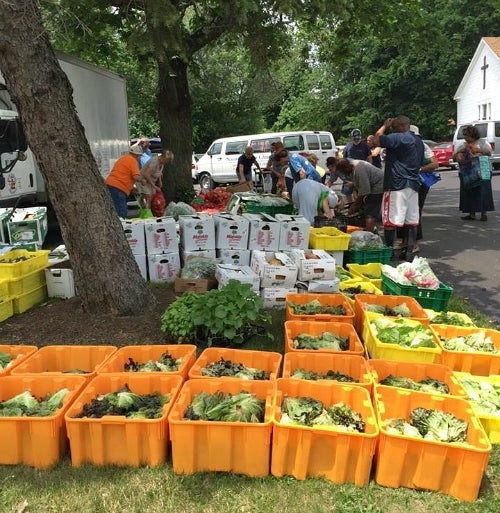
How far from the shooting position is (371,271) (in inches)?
273

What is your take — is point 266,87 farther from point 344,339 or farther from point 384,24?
point 344,339

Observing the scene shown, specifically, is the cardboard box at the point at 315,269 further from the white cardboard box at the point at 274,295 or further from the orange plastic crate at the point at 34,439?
the orange plastic crate at the point at 34,439

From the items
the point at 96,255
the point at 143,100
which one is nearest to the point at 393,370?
the point at 96,255

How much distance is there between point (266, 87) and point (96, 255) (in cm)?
725

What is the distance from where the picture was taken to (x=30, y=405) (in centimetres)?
321

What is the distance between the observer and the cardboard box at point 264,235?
6.84 metres

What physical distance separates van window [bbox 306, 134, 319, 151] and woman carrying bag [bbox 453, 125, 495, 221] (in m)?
9.00

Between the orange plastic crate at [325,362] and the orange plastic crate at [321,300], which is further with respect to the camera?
the orange plastic crate at [321,300]

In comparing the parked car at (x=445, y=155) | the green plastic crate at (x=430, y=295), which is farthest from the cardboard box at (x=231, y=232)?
the parked car at (x=445, y=155)

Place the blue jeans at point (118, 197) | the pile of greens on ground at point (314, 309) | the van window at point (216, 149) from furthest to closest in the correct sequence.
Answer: the van window at point (216, 149), the blue jeans at point (118, 197), the pile of greens on ground at point (314, 309)

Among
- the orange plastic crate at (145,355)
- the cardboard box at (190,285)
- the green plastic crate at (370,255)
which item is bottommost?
the orange plastic crate at (145,355)

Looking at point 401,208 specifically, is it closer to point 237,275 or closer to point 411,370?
point 237,275

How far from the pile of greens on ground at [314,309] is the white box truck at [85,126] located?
11.9 ft

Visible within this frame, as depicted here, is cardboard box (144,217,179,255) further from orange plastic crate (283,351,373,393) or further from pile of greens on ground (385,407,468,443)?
pile of greens on ground (385,407,468,443)
